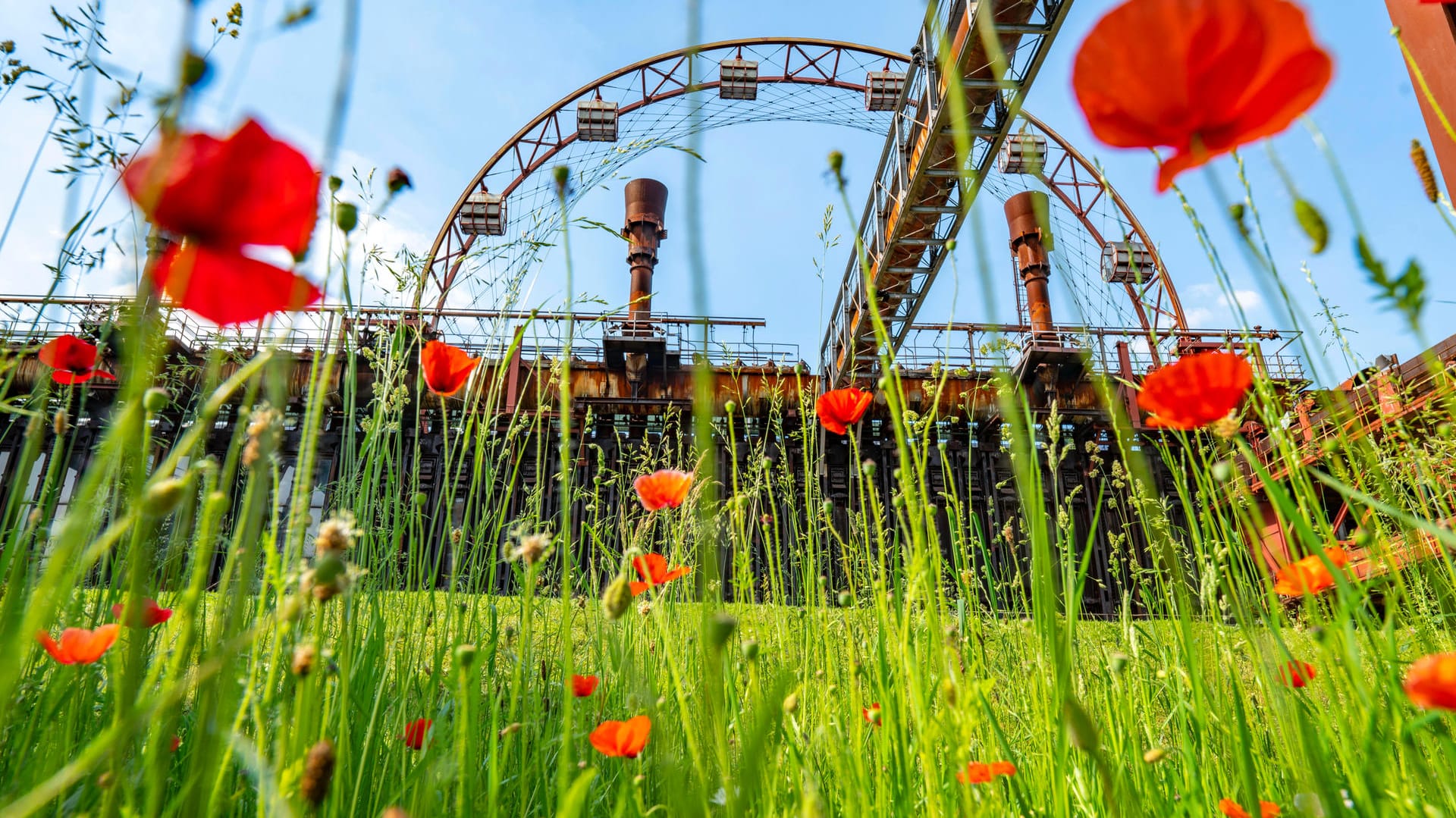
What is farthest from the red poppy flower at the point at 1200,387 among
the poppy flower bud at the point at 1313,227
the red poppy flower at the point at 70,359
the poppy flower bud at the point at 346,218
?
the red poppy flower at the point at 70,359

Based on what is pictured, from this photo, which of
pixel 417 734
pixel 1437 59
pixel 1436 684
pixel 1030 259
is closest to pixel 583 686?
pixel 417 734

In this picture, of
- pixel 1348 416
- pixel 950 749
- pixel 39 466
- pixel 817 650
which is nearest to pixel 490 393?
pixel 817 650

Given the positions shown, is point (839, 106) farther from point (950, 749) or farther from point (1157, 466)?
point (950, 749)

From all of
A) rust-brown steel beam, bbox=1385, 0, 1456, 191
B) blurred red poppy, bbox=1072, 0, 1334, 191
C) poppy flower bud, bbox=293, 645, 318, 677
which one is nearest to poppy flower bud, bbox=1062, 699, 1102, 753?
blurred red poppy, bbox=1072, 0, 1334, 191

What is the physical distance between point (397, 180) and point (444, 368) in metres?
0.32

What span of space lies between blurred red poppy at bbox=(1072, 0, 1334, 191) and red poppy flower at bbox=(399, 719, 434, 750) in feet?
3.13

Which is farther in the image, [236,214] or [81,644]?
[81,644]

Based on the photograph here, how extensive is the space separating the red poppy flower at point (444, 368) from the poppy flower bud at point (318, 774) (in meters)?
0.66

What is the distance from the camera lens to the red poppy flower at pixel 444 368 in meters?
1.03

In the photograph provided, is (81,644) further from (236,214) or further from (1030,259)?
(1030,259)

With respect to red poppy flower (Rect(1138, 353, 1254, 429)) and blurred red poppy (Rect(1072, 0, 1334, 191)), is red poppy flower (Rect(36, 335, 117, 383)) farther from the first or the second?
red poppy flower (Rect(1138, 353, 1254, 429))

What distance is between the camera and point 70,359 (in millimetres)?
1086

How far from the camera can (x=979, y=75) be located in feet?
19.6

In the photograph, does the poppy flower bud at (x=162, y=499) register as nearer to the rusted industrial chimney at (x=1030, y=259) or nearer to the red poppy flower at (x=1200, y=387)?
the red poppy flower at (x=1200, y=387)
